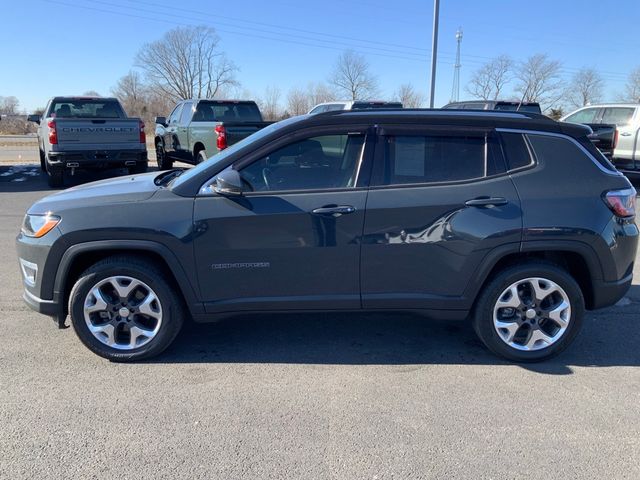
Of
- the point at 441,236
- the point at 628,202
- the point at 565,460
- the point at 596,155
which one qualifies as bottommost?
the point at 565,460

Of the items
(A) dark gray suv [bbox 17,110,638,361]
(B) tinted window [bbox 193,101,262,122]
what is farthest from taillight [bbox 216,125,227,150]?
(A) dark gray suv [bbox 17,110,638,361]

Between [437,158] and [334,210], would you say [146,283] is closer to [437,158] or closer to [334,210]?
[334,210]

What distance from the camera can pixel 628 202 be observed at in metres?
3.71

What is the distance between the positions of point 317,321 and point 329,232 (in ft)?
4.11

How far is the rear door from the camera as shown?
358 centimetres

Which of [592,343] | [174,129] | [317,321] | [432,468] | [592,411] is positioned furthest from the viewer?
[174,129]

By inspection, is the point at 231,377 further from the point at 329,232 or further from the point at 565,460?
the point at 565,460

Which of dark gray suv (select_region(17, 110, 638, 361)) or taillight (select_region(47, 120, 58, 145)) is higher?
taillight (select_region(47, 120, 58, 145))

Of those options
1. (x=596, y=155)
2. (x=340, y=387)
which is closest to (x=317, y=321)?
(x=340, y=387)

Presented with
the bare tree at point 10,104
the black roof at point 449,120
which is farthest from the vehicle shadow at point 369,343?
the bare tree at point 10,104

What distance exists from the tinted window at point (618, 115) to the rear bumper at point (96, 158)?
470 inches

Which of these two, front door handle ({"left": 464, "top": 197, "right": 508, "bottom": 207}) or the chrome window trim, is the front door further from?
the chrome window trim

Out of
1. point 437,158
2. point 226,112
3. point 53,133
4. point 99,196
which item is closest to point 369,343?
point 437,158

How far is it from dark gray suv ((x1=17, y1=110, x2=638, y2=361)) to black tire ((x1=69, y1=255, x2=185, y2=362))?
0.01m
